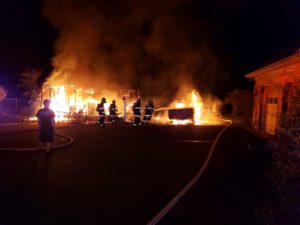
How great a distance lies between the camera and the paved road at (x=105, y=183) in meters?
5.56

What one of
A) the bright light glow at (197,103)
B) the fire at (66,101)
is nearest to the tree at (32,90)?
the fire at (66,101)

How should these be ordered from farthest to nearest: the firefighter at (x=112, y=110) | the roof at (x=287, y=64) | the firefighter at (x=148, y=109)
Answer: the firefighter at (x=112, y=110) → the firefighter at (x=148, y=109) → the roof at (x=287, y=64)

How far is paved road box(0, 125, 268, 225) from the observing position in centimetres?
556

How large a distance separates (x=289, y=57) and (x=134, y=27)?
22.2 m

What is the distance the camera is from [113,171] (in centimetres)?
850

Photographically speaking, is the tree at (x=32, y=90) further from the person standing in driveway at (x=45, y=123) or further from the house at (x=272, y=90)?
the person standing in driveway at (x=45, y=123)

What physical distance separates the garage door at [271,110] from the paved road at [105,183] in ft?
19.2

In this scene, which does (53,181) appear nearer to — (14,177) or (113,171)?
(14,177)

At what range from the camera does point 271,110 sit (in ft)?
59.2

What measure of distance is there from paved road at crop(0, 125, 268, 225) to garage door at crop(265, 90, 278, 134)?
19.2 ft

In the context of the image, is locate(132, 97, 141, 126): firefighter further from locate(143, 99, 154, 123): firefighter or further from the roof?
the roof

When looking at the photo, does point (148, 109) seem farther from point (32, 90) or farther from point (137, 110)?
point (32, 90)

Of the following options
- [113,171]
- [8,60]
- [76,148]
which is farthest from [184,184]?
[8,60]

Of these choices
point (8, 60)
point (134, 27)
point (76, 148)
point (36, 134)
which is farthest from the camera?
point (8, 60)
